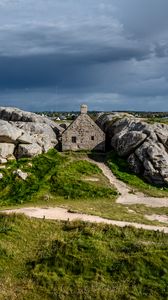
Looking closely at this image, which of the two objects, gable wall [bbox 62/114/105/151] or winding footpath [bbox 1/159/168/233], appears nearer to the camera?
winding footpath [bbox 1/159/168/233]

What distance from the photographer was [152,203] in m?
43.2

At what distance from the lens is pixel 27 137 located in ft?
182

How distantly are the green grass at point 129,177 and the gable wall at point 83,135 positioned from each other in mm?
3192

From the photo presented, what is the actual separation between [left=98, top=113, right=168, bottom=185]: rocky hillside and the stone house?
7.05ft

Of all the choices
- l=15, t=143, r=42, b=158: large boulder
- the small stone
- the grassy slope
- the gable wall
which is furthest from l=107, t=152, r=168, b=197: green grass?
the small stone

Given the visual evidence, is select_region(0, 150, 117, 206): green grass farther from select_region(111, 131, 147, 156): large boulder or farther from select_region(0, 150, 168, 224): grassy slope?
select_region(111, 131, 147, 156): large boulder

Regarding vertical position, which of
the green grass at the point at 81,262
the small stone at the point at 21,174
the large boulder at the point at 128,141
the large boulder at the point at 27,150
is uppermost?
the large boulder at the point at 128,141

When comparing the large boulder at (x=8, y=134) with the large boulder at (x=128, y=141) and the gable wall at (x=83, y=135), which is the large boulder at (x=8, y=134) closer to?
the gable wall at (x=83, y=135)

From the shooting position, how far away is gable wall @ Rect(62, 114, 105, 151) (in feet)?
190

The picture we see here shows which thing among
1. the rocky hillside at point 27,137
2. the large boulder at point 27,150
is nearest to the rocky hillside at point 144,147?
the rocky hillside at point 27,137

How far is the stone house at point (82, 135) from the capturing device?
5794cm

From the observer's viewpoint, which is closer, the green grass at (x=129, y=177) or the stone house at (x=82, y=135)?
the green grass at (x=129, y=177)

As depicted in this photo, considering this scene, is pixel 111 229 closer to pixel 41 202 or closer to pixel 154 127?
pixel 41 202

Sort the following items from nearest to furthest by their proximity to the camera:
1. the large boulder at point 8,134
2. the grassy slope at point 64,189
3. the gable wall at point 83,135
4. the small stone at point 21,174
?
the grassy slope at point 64,189 → the small stone at point 21,174 → the large boulder at point 8,134 → the gable wall at point 83,135
